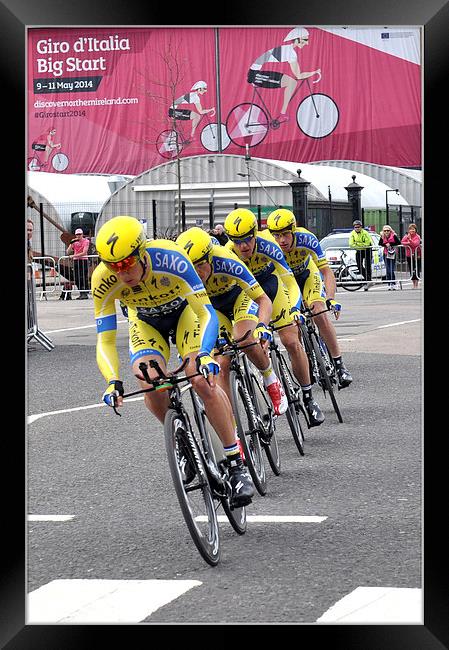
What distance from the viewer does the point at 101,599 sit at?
408 centimetres

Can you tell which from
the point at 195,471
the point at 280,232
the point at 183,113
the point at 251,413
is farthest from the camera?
the point at 183,113

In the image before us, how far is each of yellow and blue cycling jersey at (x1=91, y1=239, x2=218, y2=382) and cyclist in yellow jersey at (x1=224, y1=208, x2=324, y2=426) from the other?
7.12 feet

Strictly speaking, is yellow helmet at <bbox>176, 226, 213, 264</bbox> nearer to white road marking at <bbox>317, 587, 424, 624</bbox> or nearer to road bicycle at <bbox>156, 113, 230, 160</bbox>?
white road marking at <bbox>317, 587, 424, 624</bbox>

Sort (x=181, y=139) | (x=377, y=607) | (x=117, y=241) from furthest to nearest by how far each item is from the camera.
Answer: (x=181, y=139), (x=117, y=241), (x=377, y=607)

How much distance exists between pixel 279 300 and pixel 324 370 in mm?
716

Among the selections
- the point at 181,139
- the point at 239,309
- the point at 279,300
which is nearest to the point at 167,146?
the point at 181,139

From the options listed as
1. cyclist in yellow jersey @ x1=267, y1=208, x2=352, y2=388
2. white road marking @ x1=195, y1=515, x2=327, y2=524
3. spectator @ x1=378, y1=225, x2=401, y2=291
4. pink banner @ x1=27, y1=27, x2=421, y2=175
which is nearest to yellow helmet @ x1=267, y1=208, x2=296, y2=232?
cyclist in yellow jersey @ x1=267, y1=208, x2=352, y2=388

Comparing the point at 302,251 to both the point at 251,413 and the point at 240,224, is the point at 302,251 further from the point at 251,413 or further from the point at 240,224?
the point at 251,413

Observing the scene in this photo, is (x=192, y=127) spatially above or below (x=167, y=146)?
above

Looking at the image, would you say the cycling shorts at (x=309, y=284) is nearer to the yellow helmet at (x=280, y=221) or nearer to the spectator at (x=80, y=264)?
the yellow helmet at (x=280, y=221)

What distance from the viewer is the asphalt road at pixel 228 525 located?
430 cm

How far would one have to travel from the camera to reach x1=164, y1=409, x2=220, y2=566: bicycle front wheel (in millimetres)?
4762
